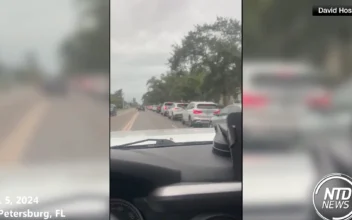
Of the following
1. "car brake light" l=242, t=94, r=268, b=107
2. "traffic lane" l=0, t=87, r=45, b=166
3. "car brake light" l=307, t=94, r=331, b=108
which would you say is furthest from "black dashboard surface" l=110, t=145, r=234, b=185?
"car brake light" l=307, t=94, r=331, b=108

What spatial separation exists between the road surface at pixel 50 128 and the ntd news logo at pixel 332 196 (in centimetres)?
134

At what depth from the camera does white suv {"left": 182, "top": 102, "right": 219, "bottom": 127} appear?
9.29 ft

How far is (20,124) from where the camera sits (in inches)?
109

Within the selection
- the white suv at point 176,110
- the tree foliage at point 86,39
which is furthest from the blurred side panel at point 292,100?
the tree foliage at point 86,39

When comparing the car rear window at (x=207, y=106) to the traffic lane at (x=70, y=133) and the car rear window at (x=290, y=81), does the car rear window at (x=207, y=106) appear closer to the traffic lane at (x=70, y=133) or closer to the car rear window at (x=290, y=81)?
the car rear window at (x=290, y=81)

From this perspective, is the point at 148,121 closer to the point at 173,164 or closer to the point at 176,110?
the point at 176,110

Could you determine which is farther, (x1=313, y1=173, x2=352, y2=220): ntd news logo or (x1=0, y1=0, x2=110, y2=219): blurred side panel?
(x1=313, y1=173, x2=352, y2=220): ntd news logo

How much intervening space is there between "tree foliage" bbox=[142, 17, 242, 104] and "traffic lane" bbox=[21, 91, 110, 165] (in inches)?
12.6

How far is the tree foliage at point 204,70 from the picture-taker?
2.81 metres

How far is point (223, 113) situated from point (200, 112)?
5.5 inches

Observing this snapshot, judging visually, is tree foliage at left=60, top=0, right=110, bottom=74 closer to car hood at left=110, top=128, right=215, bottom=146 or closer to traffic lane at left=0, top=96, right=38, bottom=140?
traffic lane at left=0, top=96, right=38, bottom=140

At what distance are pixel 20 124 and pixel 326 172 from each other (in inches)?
74.3

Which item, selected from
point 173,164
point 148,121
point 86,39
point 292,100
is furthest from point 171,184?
point 86,39

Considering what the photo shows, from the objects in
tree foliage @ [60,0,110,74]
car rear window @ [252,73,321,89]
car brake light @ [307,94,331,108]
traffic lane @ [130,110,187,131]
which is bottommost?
traffic lane @ [130,110,187,131]
